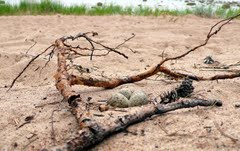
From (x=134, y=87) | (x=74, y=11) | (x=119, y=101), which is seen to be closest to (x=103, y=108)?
(x=119, y=101)

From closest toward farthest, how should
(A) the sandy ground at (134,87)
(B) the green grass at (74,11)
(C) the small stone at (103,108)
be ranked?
1. (A) the sandy ground at (134,87)
2. (C) the small stone at (103,108)
3. (B) the green grass at (74,11)

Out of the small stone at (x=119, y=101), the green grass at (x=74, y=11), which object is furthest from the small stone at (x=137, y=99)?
the green grass at (x=74, y=11)

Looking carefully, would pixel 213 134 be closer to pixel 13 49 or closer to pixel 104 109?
pixel 104 109

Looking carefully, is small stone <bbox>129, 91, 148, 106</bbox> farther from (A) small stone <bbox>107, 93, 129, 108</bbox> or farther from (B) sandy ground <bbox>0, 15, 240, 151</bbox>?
(B) sandy ground <bbox>0, 15, 240, 151</bbox>

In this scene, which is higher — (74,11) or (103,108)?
(103,108)

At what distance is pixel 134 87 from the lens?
11.1ft

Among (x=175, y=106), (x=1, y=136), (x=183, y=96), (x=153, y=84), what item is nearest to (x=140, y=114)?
(x=175, y=106)

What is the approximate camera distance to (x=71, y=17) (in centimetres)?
806

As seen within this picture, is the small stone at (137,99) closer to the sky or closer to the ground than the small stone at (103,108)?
closer to the sky

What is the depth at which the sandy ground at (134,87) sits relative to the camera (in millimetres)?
2354

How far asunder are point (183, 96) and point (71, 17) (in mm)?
5384

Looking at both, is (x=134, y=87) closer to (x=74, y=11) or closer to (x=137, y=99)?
(x=137, y=99)

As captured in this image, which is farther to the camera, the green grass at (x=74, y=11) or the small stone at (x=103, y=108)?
the green grass at (x=74, y=11)

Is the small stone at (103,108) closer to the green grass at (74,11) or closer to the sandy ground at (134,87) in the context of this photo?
the sandy ground at (134,87)
